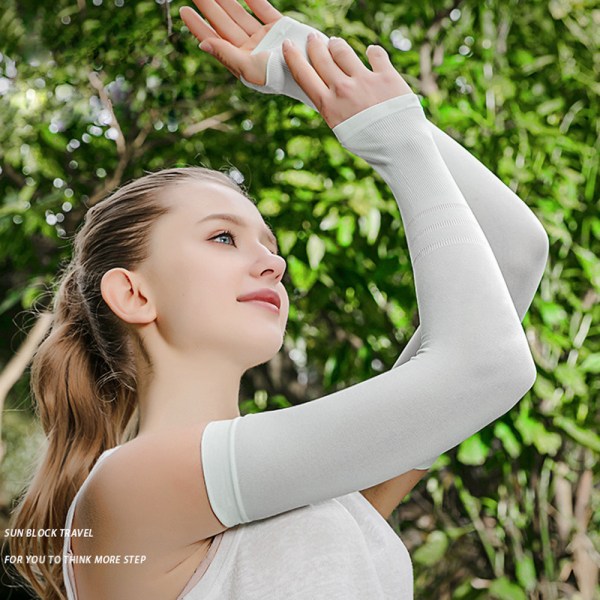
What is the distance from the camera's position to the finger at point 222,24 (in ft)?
2.35

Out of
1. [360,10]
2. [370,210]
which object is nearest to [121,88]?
[360,10]

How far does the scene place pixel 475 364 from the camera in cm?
55

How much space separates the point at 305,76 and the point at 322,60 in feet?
0.07

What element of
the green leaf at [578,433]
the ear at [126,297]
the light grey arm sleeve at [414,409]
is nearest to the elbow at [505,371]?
the light grey arm sleeve at [414,409]

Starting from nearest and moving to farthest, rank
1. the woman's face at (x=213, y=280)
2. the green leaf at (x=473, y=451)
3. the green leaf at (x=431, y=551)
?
1. the woman's face at (x=213, y=280)
2. the green leaf at (x=473, y=451)
3. the green leaf at (x=431, y=551)

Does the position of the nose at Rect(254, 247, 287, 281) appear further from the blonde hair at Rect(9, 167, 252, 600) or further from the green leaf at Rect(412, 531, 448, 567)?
the green leaf at Rect(412, 531, 448, 567)

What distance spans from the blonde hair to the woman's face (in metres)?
0.03

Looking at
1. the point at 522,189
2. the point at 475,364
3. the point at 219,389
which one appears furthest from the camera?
the point at 522,189

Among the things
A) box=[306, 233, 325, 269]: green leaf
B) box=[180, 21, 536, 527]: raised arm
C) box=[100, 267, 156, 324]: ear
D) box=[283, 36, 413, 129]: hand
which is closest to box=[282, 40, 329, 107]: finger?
box=[283, 36, 413, 129]: hand

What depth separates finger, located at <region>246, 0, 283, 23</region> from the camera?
2.34 ft

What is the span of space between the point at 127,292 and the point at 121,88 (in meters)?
1.11

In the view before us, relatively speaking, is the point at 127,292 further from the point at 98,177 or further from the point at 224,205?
the point at 98,177

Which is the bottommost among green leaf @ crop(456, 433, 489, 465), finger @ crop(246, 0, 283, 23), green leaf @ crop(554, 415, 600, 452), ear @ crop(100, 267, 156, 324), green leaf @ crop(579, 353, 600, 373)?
green leaf @ crop(554, 415, 600, 452)

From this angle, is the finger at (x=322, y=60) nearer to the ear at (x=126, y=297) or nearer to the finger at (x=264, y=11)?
the finger at (x=264, y=11)
